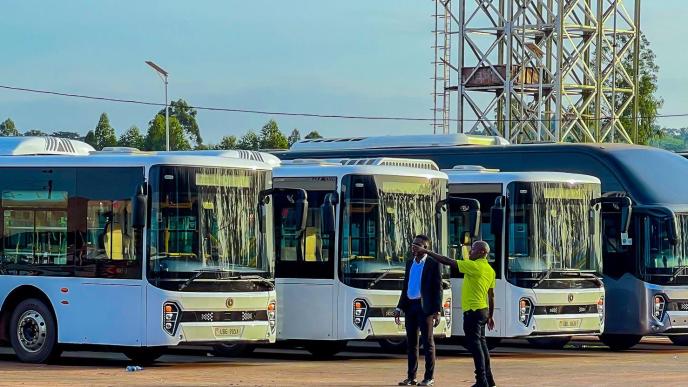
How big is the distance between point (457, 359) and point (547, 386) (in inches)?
226

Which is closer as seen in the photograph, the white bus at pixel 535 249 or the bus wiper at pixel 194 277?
the bus wiper at pixel 194 277

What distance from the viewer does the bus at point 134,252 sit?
2084cm

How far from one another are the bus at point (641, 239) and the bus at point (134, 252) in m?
7.97

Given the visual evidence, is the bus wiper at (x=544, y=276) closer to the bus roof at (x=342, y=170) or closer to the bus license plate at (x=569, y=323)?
the bus license plate at (x=569, y=323)

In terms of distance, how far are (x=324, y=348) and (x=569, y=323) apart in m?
4.05

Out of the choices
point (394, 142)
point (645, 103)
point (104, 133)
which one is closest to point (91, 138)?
point (104, 133)

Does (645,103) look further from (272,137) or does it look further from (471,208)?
(471,208)

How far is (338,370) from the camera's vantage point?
21.8 m

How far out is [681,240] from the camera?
2848cm

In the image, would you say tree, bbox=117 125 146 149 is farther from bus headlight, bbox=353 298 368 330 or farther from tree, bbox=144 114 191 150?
bus headlight, bbox=353 298 368 330

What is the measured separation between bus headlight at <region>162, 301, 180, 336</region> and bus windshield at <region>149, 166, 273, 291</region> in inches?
9.2

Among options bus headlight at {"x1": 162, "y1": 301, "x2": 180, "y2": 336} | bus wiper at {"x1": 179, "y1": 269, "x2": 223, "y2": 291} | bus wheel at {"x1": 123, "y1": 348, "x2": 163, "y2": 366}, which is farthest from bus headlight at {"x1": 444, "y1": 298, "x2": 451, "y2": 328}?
bus headlight at {"x1": 162, "y1": 301, "x2": 180, "y2": 336}

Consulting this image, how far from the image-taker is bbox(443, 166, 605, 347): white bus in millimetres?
25516

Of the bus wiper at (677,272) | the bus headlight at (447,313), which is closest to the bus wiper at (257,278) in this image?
the bus headlight at (447,313)
